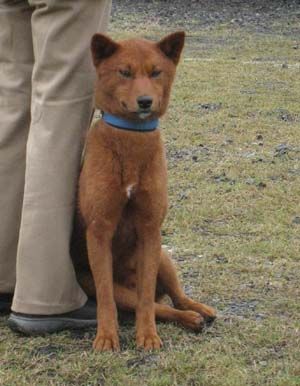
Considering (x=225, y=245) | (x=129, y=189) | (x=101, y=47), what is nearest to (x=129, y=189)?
(x=129, y=189)

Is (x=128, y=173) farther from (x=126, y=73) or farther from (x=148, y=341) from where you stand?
(x=148, y=341)

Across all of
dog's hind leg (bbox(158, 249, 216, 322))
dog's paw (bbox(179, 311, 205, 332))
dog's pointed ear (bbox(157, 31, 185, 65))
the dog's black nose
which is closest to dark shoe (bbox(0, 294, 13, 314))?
dog's hind leg (bbox(158, 249, 216, 322))

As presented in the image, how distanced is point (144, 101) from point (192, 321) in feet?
3.15

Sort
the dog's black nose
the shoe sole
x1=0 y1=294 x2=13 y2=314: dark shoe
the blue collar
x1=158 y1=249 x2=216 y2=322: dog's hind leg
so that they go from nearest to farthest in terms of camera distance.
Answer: the dog's black nose
the blue collar
the shoe sole
x1=158 y1=249 x2=216 y2=322: dog's hind leg
x1=0 y1=294 x2=13 y2=314: dark shoe

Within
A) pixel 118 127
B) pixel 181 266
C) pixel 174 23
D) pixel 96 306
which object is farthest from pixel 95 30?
pixel 174 23

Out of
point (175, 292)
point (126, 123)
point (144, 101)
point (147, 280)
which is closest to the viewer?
point (144, 101)

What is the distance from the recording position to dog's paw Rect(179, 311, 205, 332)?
4020mm

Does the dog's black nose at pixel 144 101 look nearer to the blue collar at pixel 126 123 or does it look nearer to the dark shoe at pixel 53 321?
the blue collar at pixel 126 123

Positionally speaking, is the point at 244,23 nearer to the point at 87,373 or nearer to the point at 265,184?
the point at 265,184

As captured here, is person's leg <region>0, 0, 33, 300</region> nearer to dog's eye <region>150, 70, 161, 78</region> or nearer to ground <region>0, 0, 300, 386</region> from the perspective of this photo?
ground <region>0, 0, 300, 386</region>

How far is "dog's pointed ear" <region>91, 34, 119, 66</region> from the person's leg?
0.46m

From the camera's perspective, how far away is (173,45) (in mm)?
3807

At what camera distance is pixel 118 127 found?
12.4 feet

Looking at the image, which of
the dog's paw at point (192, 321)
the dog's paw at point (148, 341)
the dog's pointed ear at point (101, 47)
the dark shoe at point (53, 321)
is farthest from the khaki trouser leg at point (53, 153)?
the dog's paw at point (192, 321)
